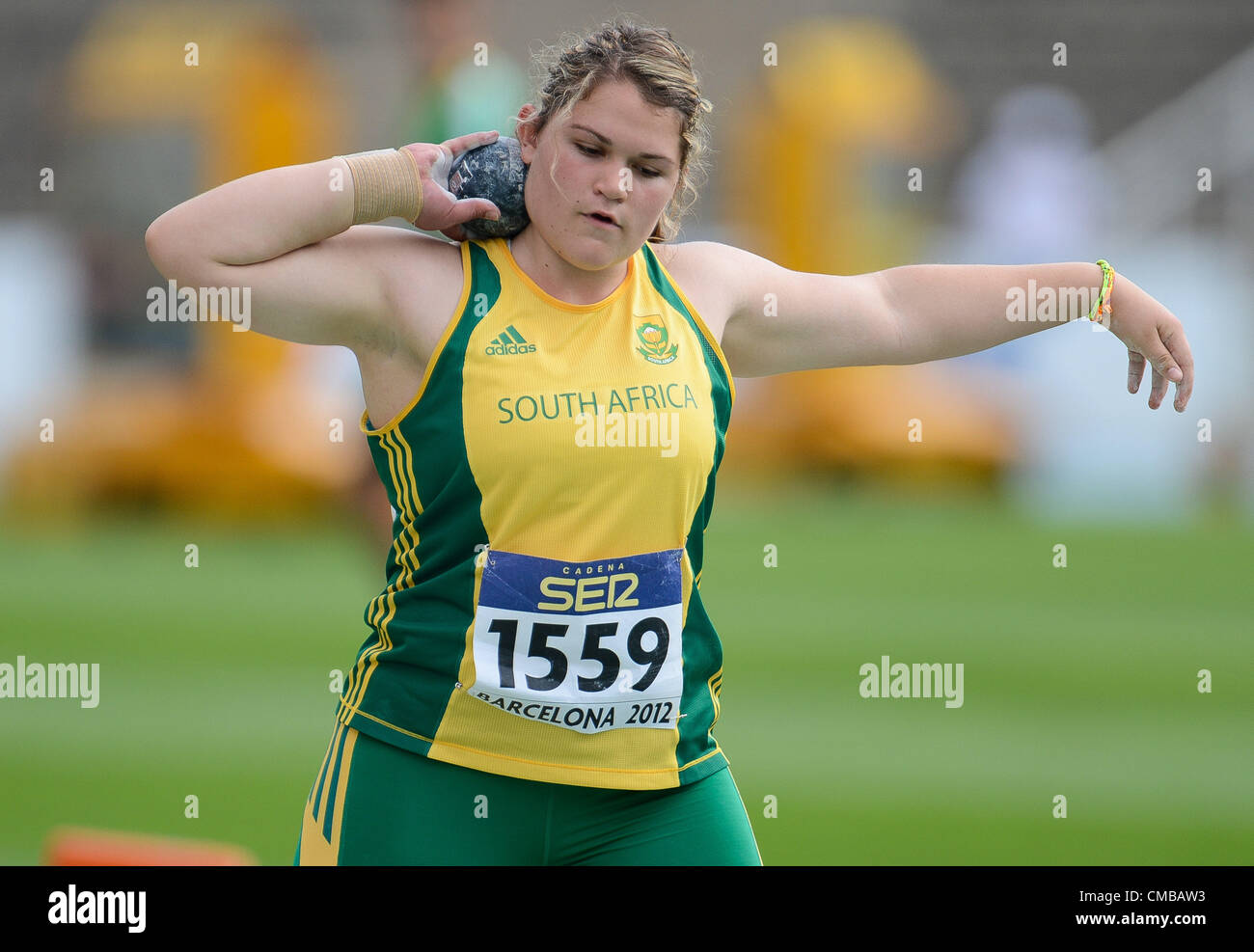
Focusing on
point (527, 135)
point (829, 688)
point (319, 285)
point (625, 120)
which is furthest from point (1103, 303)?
point (829, 688)

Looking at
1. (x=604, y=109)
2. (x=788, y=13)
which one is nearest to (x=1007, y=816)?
(x=604, y=109)

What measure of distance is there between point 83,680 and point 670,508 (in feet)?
16.9

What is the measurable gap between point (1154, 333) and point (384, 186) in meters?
1.69

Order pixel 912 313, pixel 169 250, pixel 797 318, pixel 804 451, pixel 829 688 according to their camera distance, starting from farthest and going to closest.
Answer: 1. pixel 804 451
2. pixel 829 688
3. pixel 912 313
4. pixel 797 318
5. pixel 169 250

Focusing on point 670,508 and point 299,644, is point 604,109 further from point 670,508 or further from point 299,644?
point 299,644

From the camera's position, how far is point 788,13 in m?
20.3

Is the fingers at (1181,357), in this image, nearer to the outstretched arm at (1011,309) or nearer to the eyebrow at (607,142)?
the outstretched arm at (1011,309)

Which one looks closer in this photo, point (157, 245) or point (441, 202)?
point (157, 245)

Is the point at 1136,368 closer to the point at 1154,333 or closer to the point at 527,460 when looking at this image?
the point at 1154,333

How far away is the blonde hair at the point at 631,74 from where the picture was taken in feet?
8.99

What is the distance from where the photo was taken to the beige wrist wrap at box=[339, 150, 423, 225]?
270cm

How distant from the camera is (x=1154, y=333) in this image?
3.22 metres

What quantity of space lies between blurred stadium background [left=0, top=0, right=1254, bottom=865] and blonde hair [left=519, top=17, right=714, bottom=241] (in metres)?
0.34

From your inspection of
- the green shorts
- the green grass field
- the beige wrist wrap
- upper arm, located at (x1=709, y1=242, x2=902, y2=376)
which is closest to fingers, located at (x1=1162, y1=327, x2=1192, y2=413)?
upper arm, located at (x1=709, y1=242, x2=902, y2=376)
